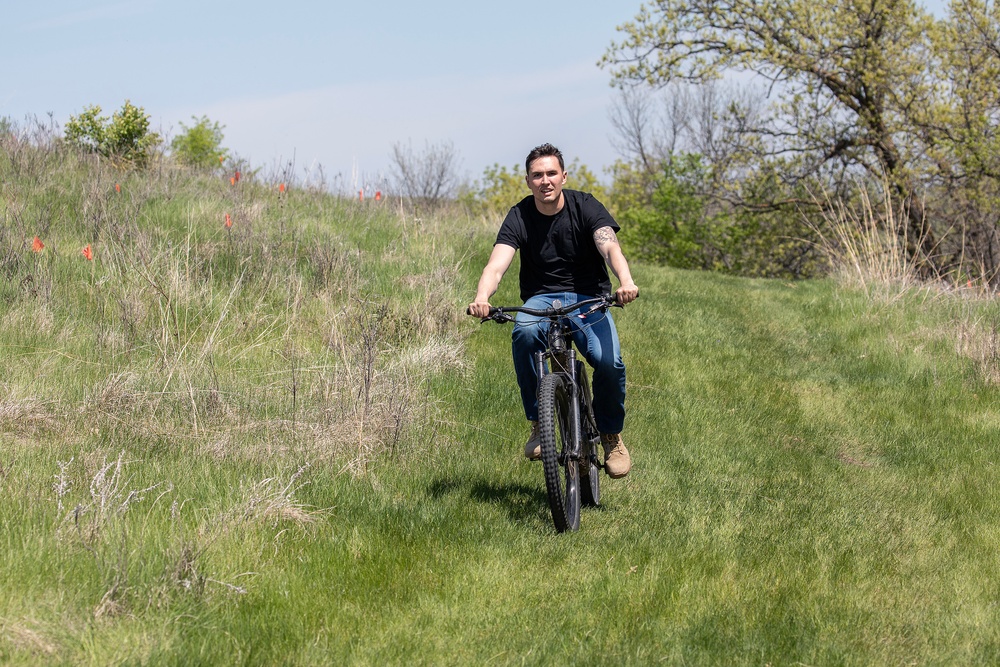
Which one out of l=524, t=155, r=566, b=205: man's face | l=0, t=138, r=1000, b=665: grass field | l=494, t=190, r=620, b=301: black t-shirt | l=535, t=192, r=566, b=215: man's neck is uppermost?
l=524, t=155, r=566, b=205: man's face

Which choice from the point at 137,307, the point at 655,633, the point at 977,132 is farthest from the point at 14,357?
the point at 977,132

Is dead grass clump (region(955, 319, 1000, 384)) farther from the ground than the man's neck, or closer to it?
closer to it

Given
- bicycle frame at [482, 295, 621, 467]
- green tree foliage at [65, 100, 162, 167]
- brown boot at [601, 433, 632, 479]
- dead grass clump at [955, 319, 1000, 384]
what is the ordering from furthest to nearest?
1. green tree foliage at [65, 100, 162, 167]
2. dead grass clump at [955, 319, 1000, 384]
3. brown boot at [601, 433, 632, 479]
4. bicycle frame at [482, 295, 621, 467]

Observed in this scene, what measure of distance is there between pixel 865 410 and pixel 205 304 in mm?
5776

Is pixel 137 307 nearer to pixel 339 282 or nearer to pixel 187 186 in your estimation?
pixel 339 282

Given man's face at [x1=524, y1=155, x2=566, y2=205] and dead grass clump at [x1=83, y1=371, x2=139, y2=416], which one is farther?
dead grass clump at [x1=83, y1=371, x2=139, y2=416]

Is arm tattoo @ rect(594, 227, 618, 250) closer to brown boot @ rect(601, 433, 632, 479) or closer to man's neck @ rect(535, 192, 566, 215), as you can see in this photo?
man's neck @ rect(535, 192, 566, 215)

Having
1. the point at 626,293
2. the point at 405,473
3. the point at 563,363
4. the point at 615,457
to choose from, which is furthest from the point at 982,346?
the point at 405,473

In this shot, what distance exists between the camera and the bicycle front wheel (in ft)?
17.5

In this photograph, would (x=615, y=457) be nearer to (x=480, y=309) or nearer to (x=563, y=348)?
(x=563, y=348)

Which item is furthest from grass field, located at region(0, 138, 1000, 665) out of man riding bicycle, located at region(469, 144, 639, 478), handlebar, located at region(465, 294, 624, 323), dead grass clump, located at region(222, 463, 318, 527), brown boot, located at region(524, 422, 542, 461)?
handlebar, located at region(465, 294, 624, 323)

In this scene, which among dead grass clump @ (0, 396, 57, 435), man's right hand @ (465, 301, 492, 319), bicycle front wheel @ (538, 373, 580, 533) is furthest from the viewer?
dead grass clump @ (0, 396, 57, 435)

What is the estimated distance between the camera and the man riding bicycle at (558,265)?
5965 millimetres

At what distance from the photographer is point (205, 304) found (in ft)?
29.7
